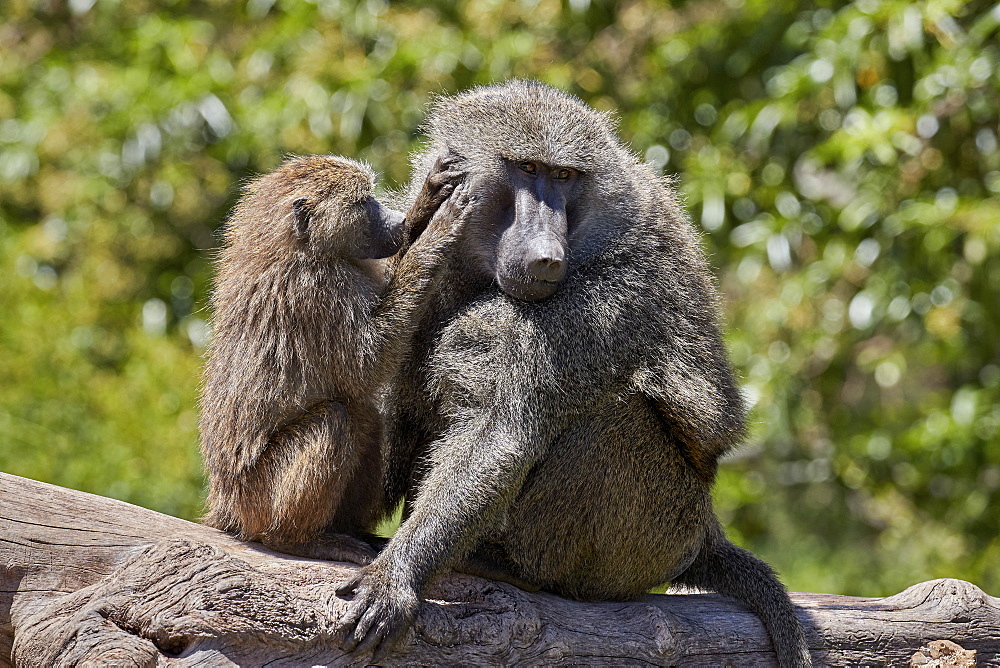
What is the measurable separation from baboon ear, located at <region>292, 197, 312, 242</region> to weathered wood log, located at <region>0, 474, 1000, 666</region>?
0.93m

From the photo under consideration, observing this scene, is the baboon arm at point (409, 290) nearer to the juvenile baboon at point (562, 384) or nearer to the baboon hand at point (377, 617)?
the juvenile baboon at point (562, 384)

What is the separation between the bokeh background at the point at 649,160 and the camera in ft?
18.7

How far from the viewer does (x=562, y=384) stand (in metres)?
3.28

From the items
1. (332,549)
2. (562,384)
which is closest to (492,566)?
(332,549)

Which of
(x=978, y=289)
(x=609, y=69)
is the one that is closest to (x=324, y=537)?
(x=978, y=289)

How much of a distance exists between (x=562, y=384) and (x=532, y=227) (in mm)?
477

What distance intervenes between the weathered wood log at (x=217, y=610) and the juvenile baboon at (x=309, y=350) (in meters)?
0.19

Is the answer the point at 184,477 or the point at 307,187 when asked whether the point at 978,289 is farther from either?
the point at 184,477

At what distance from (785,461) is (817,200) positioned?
6.13ft

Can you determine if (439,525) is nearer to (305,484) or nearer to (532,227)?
(305,484)

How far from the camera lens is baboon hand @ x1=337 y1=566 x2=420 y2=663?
2939mm

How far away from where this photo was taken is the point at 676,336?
Answer: 11.5 ft

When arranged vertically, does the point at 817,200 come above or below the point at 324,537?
above

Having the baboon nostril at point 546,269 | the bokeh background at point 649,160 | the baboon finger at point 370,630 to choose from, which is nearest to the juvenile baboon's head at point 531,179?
the baboon nostril at point 546,269
